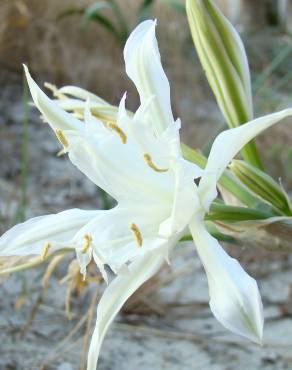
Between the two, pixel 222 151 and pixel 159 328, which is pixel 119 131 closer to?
pixel 222 151

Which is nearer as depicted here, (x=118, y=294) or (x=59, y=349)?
(x=118, y=294)

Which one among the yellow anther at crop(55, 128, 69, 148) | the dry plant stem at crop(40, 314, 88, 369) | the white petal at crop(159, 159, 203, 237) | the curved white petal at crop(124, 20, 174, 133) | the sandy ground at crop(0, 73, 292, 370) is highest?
the curved white petal at crop(124, 20, 174, 133)

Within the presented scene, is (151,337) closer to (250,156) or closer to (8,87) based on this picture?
(250,156)

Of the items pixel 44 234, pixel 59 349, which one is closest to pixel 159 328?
pixel 59 349

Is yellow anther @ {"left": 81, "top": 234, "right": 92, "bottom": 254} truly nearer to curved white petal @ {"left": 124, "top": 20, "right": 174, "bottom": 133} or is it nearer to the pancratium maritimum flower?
the pancratium maritimum flower

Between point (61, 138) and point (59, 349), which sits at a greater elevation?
point (61, 138)

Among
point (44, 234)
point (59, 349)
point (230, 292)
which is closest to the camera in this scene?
point (230, 292)

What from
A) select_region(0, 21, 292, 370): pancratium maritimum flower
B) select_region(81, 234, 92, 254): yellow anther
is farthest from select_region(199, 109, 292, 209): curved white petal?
select_region(81, 234, 92, 254): yellow anther

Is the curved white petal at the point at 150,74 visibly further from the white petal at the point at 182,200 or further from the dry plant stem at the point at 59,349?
the dry plant stem at the point at 59,349
